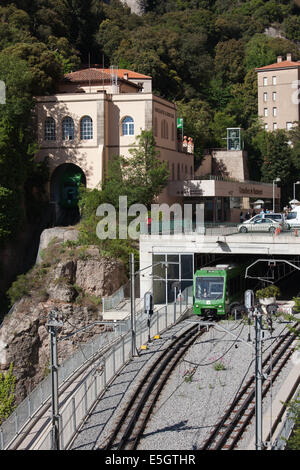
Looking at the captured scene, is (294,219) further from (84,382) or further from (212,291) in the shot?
(84,382)

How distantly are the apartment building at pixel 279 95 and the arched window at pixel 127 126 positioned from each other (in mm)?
42565

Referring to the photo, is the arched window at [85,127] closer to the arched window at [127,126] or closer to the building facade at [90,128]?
the building facade at [90,128]

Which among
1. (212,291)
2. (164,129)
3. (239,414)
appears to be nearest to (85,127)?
(164,129)

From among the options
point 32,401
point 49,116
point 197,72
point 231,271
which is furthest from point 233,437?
point 197,72

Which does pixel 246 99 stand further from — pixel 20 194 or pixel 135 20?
pixel 20 194

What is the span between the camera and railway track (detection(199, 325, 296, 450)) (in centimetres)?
2416

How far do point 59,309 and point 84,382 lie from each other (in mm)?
20070

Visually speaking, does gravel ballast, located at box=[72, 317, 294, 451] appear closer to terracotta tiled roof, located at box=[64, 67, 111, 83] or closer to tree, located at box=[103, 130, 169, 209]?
tree, located at box=[103, 130, 169, 209]

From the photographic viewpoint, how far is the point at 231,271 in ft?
133

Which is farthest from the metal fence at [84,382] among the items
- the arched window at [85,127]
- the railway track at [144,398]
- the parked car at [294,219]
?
the arched window at [85,127]

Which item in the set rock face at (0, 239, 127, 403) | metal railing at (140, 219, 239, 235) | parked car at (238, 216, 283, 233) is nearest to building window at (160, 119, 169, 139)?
parked car at (238, 216, 283, 233)

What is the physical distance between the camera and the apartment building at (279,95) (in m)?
96.9

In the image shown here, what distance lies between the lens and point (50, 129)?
2239 inches
